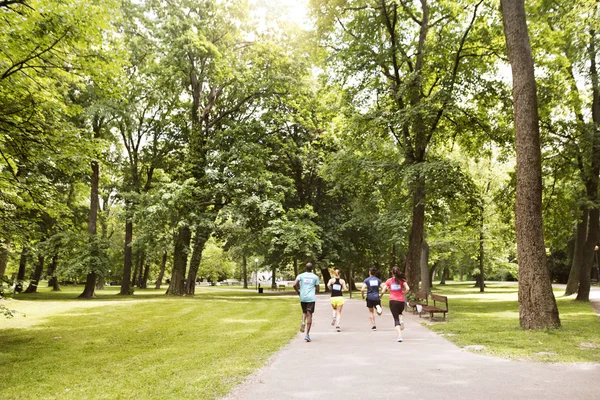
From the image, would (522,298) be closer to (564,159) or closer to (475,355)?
(475,355)

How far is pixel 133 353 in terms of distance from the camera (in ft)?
30.5

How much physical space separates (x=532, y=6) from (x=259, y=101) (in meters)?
18.0

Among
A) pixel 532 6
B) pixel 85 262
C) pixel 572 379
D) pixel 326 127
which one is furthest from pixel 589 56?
pixel 85 262

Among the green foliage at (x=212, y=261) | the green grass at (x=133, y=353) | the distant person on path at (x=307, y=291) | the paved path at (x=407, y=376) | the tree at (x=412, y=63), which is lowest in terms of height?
the green grass at (x=133, y=353)

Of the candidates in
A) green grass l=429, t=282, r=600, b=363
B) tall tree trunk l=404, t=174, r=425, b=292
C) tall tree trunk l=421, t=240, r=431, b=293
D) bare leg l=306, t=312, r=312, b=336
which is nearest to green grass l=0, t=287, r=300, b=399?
bare leg l=306, t=312, r=312, b=336

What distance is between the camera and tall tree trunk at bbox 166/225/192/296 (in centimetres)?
2711

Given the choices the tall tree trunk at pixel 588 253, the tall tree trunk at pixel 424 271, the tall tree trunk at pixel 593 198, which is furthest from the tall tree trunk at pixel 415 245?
the tall tree trunk at pixel 424 271

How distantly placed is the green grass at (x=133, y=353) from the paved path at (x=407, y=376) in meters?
0.64

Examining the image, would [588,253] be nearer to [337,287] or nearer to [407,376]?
[337,287]

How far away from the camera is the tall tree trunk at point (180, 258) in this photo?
27109mm

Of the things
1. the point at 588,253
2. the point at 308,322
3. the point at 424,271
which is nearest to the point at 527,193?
the point at 308,322

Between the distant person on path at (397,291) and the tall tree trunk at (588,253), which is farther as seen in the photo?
the tall tree trunk at (588,253)

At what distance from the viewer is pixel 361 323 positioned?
13.9 metres

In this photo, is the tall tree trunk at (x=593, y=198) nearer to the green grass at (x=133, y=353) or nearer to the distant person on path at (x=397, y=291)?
the distant person on path at (x=397, y=291)
